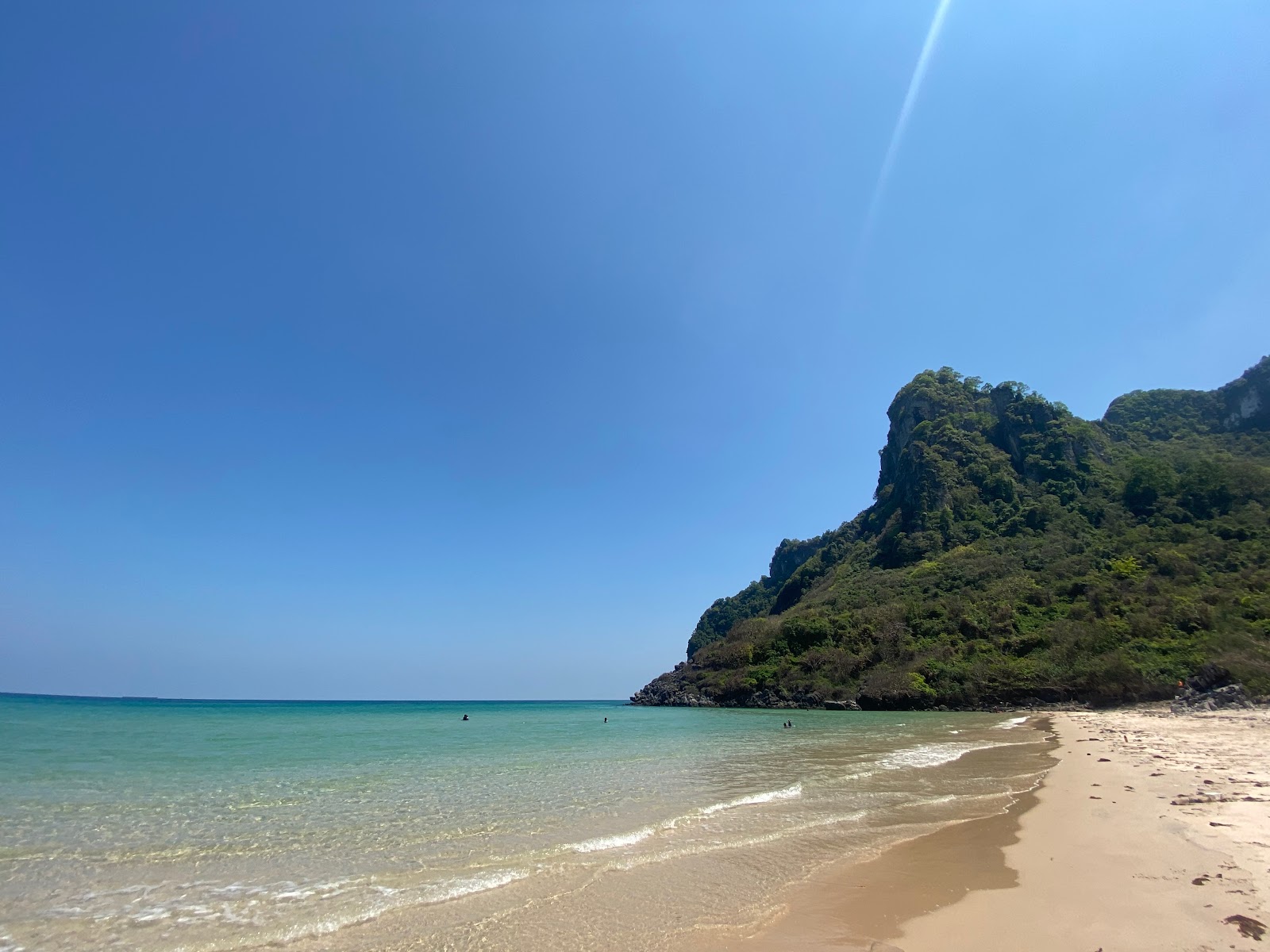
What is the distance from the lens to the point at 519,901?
7.07m

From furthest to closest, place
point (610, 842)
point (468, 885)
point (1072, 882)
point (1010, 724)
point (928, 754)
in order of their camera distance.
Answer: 1. point (1010, 724)
2. point (928, 754)
3. point (610, 842)
4. point (468, 885)
5. point (1072, 882)

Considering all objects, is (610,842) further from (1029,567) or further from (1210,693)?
(1029,567)

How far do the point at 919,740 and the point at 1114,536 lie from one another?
65401 mm

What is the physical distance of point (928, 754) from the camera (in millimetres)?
22031

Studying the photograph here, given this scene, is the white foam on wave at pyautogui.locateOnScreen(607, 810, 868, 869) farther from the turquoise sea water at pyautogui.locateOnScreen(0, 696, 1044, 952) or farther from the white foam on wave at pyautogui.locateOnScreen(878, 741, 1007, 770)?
the white foam on wave at pyautogui.locateOnScreen(878, 741, 1007, 770)

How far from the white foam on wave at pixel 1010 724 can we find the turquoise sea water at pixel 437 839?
54.6 feet

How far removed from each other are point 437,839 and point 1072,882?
30.9ft

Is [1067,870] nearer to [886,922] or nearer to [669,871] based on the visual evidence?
[886,922]

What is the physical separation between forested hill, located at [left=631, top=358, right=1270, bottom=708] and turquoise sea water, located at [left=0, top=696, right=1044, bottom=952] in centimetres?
3725

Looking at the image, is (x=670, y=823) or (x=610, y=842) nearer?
(x=610, y=842)

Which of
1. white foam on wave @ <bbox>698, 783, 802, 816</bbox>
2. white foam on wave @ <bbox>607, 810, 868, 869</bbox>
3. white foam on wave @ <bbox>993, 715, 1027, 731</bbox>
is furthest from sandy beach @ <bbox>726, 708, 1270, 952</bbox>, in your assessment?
white foam on wave @ <bbox>993, 715, 1027, 731</bbox>

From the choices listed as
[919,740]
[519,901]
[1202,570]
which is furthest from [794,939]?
[1202,570]

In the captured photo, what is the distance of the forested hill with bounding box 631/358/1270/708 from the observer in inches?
1940

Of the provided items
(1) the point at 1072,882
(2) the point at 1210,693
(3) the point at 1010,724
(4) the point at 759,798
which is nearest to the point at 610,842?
(4) the point at 759,798
